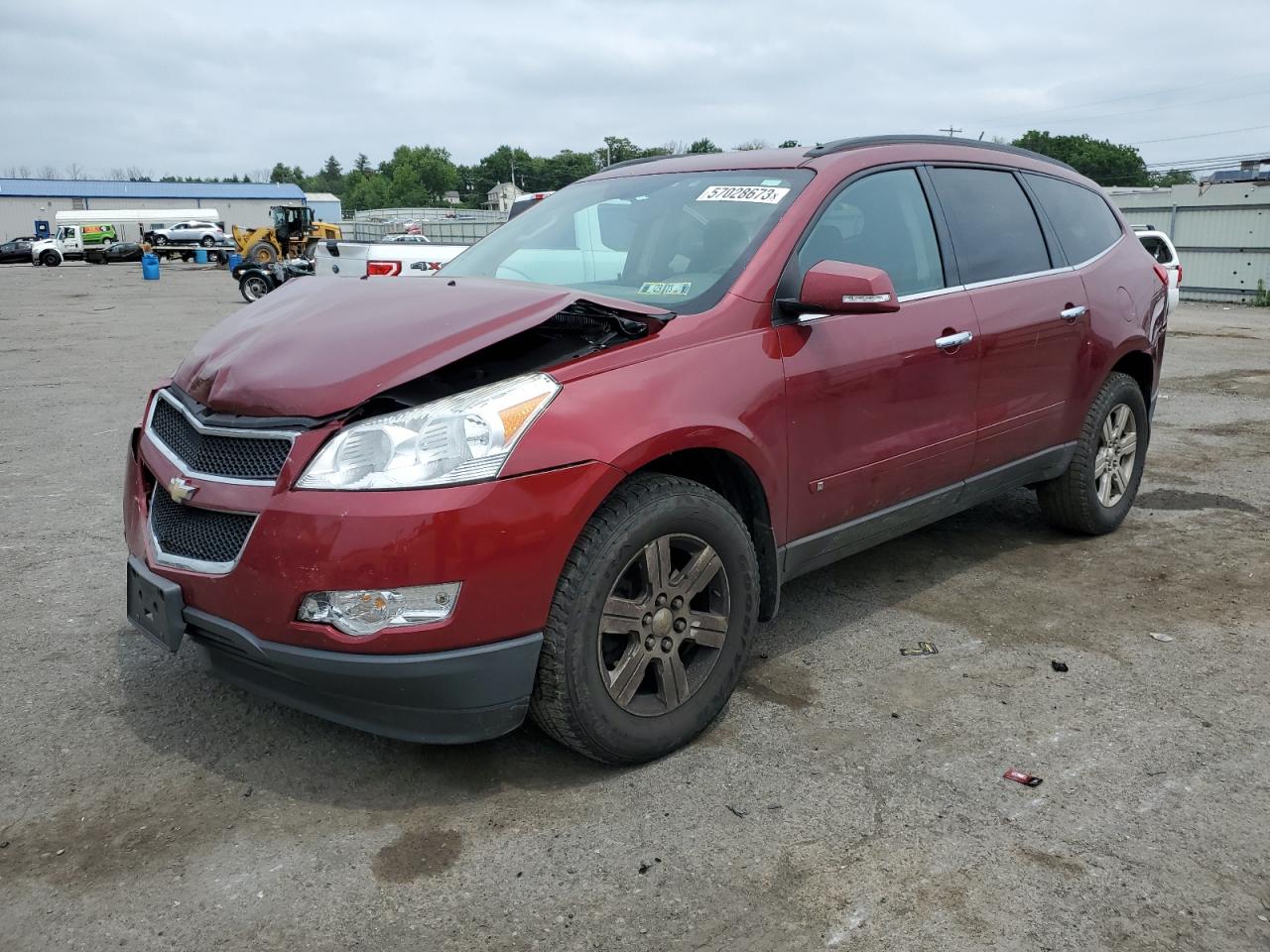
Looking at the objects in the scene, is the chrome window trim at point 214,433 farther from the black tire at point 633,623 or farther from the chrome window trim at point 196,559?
the black tire at point 633,623

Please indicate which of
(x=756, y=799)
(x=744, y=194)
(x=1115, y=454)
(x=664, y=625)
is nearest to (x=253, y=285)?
(x=1115, y=454)

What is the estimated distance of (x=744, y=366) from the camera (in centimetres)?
319

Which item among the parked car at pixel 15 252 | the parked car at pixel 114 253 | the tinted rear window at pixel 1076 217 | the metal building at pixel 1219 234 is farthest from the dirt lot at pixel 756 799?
the parked car at pixel 15 252

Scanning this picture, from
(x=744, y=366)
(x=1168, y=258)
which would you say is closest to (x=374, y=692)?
(x=744, y=366)

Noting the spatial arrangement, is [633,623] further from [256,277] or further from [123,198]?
[123,198]

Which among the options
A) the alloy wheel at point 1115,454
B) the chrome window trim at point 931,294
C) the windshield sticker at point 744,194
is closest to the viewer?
the windshield sticker at point 744,194

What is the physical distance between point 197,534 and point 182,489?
0.13 meters

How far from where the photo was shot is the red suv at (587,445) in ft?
Result: 8.53

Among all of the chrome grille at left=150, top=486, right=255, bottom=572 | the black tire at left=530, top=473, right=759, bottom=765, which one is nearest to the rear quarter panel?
the black tire at left=530, top=473, right=759, bottom=765

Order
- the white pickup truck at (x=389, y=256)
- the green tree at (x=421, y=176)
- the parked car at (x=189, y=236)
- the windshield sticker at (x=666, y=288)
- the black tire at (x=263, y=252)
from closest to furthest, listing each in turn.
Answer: the windshield sticker at (x=666, y=288)
the white pickup truck at (x=389, y=256)
the black tire at (x=263, y=252)
the parked car at (x=189, y=236)
the green tree at (x=421, y=176)

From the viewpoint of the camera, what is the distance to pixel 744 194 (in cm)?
367

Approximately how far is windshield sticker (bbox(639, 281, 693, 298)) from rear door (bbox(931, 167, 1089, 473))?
1.36 metres

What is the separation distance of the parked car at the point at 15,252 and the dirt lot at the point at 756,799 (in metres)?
56.8

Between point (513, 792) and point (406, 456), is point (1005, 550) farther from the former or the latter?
point (406, 456)
